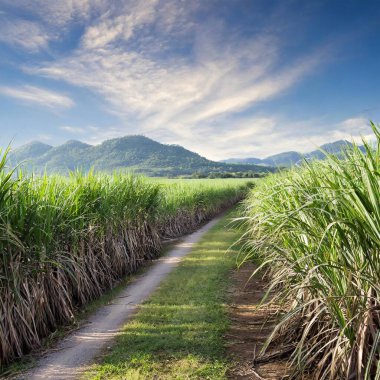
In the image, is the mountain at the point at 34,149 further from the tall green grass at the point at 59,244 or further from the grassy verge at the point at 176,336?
the grassy verge at the point at 176,336

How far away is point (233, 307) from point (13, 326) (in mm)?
3024

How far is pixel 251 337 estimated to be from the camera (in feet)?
13.6

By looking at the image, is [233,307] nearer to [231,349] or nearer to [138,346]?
[231,349]

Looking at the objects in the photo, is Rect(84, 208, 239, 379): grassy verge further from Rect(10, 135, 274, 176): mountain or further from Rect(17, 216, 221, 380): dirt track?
Rect(10, 135, 274, 176): mountain

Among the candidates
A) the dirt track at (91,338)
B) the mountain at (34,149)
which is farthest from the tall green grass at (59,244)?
the mountain at (34,149)

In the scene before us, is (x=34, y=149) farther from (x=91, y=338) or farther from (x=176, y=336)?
(x=176, y=336)

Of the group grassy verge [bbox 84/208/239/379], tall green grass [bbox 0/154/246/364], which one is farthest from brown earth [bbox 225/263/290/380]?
tall green grass [bbox 0/154/246/364]

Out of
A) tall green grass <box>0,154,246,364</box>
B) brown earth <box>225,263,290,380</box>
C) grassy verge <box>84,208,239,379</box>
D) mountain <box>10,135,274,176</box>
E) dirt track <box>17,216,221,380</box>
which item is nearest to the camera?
brown earth <box>225,263,290,380</box>

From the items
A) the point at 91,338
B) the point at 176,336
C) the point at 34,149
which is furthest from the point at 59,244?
the point at 34,149

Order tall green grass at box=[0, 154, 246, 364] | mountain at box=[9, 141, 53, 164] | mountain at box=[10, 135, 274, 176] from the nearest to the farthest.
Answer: tall green grass at box=[0, 154, 246, 364] < mountain at box=[10, 135, 274, 176] < mountain at box=[9, 141, 53, 164]

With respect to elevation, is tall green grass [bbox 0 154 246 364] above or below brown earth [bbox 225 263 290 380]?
above

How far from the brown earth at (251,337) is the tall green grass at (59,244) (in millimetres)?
2357

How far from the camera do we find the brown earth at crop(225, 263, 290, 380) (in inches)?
130

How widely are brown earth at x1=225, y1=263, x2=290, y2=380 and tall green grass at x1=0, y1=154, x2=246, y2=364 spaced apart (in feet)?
7.73
